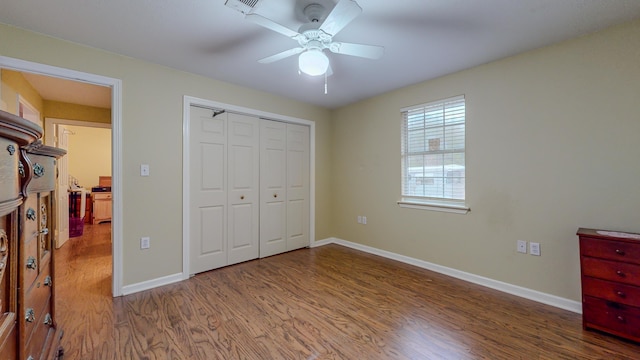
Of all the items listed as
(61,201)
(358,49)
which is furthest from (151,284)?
(358,49)

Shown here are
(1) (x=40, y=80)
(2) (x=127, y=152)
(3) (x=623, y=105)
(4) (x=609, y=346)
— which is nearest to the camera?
(4) (x=609, y=346)

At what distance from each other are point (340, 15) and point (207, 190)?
2420 mm

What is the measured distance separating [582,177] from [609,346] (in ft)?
4.05

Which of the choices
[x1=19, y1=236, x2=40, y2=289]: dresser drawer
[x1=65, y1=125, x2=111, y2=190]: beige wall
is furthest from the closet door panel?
[x1=65, y1=125, x2=111, y2=190]: beige wall

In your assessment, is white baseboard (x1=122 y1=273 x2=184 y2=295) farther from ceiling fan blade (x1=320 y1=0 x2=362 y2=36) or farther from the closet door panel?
ceiling fan blade (x1=320 y1=0 x2=362 y2=36)

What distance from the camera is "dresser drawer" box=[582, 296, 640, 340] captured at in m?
1.82

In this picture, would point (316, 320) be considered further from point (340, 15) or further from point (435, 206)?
point (340, 15)

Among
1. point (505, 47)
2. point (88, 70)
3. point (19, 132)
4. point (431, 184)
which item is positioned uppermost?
point (505, 47)

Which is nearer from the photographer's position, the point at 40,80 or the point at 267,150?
the point at 40,80

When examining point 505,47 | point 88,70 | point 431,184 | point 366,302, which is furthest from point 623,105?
point 88,70

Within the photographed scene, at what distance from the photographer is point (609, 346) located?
1803mm

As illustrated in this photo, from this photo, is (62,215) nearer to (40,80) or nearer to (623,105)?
(40,80)

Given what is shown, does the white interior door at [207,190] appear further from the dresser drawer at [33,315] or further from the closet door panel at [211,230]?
the dresser drawer at [33,315]

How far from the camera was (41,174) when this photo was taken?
4.21 ft
